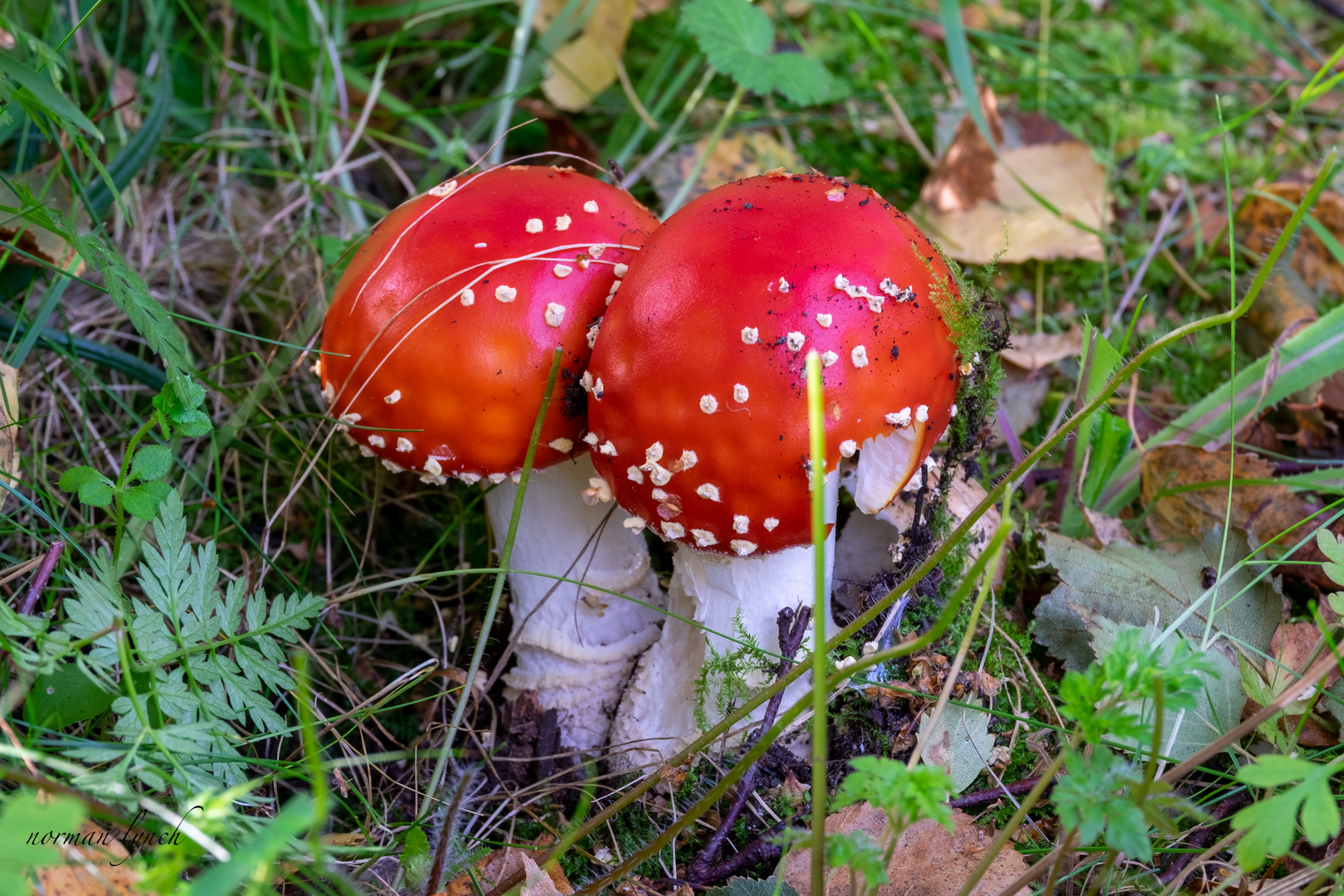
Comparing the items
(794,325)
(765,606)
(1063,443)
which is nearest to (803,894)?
(765,606)

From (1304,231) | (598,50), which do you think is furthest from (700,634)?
(1304,231)

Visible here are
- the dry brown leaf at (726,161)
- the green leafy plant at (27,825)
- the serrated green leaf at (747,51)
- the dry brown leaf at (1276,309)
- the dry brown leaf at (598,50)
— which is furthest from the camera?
the dry brown leaf at (598,50)

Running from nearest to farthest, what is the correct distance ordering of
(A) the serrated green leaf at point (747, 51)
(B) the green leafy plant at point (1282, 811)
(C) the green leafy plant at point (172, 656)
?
1. (B) the green leafy plant at point (1282, 811)
2. (C) the green leafy plant at point (172, 656)
3. (A) the serrated green leaf at point (747, 51)

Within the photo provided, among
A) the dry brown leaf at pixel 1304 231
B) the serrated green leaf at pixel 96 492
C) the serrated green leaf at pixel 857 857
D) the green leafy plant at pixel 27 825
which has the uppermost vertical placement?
the dry brown leaf at pixel 1304 231

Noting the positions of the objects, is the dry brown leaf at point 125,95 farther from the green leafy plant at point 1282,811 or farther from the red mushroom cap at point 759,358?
the green leafy plant at point 1282,811

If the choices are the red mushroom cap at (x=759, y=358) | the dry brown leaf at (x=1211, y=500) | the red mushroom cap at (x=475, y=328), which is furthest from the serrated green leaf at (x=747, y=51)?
the dry brown leaf at (x=1211, y=500)

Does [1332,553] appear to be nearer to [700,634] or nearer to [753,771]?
[753,771]
